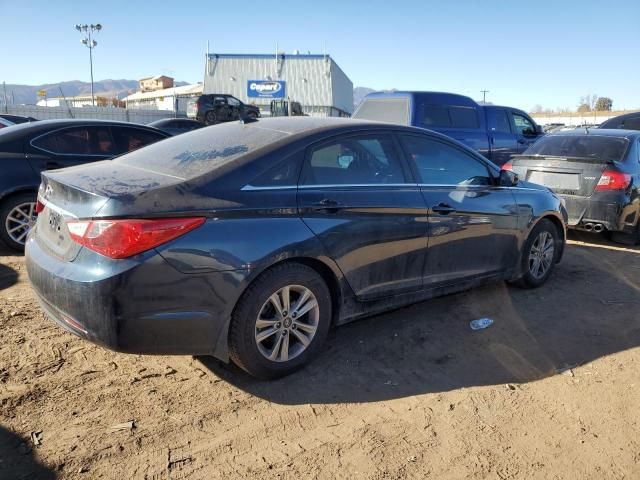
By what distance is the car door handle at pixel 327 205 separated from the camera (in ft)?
11.0

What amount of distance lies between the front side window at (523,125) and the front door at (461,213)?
754 centimetres

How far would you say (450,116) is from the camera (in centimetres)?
1009

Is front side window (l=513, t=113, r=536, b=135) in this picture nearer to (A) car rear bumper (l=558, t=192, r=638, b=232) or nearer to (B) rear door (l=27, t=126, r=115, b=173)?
(A) car rear bumper (l=558, t=192, r=638, b=232)

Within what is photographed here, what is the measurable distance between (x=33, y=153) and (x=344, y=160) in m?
3.98

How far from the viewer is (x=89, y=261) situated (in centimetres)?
278

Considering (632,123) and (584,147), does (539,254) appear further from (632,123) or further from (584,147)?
(632,123)

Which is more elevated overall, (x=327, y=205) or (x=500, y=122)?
(x=500, y=122)

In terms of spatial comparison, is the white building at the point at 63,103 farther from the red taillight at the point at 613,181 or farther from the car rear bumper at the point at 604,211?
the red taillight at the point at 613,181

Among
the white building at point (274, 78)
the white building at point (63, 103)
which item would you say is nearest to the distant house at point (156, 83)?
the white building at point (63, 103)

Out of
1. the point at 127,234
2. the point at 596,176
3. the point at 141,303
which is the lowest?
the point at 141,303

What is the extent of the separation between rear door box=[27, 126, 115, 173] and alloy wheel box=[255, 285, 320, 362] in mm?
3963

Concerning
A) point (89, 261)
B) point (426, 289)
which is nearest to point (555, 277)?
point (426, 289)

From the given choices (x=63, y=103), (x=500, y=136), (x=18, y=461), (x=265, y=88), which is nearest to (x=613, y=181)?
(x=500, y=136)

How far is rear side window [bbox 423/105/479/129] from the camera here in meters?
9.81
